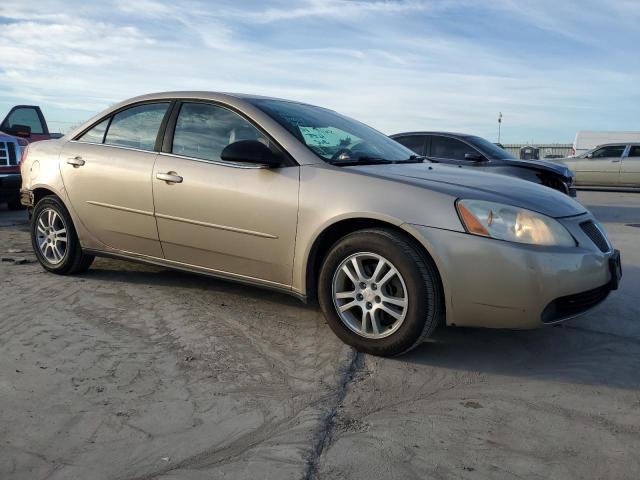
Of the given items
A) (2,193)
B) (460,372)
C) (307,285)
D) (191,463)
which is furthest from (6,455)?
(2,193)

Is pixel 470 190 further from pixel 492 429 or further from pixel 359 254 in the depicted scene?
pixel 492 429

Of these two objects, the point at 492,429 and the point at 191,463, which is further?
the point at 492,429

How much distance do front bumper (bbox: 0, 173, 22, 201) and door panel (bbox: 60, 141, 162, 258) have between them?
5135 millimetres

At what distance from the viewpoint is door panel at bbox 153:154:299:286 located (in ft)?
12.7

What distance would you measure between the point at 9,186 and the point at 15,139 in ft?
3.54

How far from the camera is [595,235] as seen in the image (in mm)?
3725

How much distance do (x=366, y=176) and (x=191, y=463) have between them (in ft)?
6.36

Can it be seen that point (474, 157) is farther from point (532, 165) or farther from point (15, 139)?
point (15, 139)

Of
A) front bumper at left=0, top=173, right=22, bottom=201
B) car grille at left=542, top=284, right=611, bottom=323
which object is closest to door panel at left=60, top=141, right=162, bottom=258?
car grille at left=542, top=284, right=611, bottom=323

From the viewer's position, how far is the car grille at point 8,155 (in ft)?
32.4

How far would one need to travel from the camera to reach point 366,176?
3682mm

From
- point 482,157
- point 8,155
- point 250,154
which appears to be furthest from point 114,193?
point 8,155

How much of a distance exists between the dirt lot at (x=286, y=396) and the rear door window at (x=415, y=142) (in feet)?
19.7

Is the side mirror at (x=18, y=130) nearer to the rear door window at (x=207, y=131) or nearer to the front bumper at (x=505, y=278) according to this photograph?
the rear door window at (x=207, y=131)
